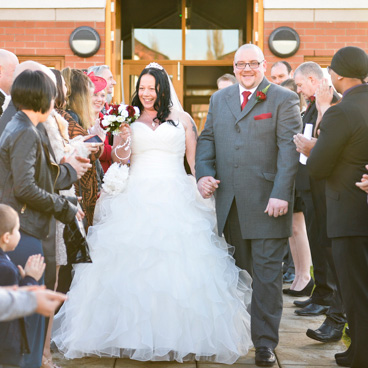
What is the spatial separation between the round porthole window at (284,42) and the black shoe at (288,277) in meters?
4.00

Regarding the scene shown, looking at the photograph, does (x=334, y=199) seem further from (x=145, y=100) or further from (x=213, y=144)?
(x=145, y=100)

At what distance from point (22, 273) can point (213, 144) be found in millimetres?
2117

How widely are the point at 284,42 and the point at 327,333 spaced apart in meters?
5.96

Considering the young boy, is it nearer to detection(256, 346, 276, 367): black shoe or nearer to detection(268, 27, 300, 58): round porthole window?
detection(256, 346, 276, 367): black shoe

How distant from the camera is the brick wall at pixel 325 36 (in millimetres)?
9859

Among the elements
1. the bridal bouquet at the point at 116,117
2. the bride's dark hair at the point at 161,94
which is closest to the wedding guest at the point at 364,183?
the bride's dark hair at the point at 161,94

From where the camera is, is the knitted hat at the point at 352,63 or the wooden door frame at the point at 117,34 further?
the wooden door frame at the point at 117,34

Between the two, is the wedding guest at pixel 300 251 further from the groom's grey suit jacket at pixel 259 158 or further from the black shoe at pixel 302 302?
the groom's grey suit jacket at pixel 259 158

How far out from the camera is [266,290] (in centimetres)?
432

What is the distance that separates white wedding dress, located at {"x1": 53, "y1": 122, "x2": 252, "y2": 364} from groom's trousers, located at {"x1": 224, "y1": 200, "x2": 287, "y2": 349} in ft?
0.40

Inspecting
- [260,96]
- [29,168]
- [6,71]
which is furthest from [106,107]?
[29,168]

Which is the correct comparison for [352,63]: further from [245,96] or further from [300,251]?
[300,251]

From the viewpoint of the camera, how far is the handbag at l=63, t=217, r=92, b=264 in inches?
147

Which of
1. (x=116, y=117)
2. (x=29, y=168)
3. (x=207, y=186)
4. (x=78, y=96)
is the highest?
(x=78, y=96)
